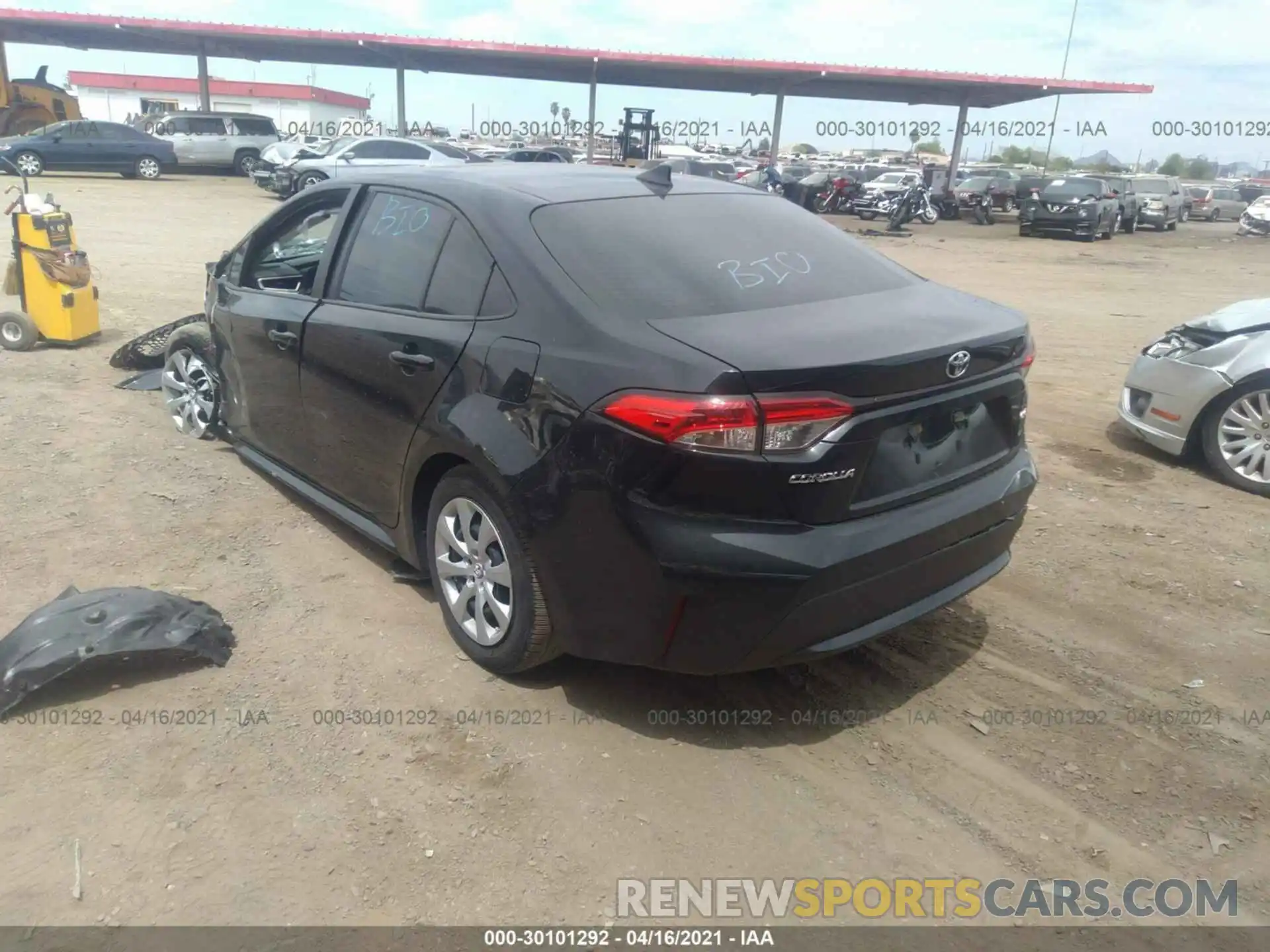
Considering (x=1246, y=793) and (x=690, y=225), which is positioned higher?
(x=690, y=225)

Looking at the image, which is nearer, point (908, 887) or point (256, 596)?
point (908, 887)

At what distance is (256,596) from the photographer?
3902 millimetres

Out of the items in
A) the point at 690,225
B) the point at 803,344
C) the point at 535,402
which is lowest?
the point at 535,402

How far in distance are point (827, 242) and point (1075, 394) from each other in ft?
15.4

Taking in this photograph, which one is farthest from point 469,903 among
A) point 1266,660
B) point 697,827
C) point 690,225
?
point 1266,660

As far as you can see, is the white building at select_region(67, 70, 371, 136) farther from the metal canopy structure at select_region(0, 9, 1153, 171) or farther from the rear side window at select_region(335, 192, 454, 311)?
Answer: the rear side window at select_region(335, 192, 454, 311)

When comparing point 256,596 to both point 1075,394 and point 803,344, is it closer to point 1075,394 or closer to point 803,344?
point 803,344

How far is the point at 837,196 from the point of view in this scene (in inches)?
1128

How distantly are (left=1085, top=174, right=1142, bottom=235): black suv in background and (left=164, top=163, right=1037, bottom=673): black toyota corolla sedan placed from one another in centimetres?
2681

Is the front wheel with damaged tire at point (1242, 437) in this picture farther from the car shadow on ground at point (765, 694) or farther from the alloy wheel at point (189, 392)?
the alloy wheel at point (189, 392)

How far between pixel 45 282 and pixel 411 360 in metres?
5.72

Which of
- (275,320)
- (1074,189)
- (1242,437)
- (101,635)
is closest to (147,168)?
(1074,189)

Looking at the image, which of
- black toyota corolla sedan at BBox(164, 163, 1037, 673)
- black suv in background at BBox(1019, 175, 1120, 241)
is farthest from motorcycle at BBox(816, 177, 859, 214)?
black toyota corolla sedan at BBox(164, 163, 1037, 673)
